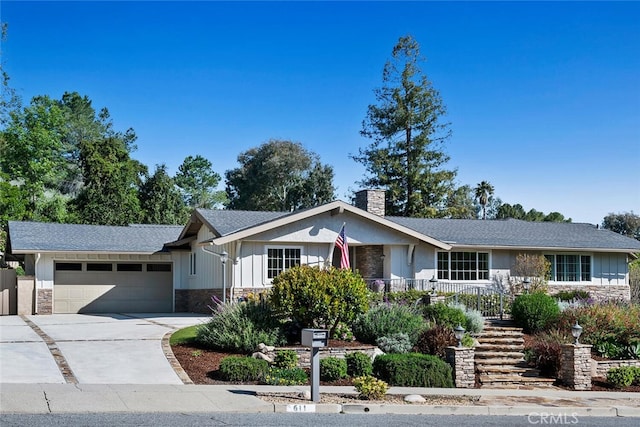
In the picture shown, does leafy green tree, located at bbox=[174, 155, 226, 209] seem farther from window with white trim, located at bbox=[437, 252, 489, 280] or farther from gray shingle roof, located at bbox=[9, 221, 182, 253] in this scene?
window with white trim, located at bbox=[437, 252, 489, 280]

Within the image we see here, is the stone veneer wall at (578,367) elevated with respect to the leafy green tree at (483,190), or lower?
lower

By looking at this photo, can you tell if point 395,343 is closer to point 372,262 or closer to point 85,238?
point 372,262

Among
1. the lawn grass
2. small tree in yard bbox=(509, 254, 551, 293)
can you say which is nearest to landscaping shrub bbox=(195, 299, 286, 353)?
the lawn grass

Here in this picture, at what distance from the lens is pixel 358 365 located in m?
16.7

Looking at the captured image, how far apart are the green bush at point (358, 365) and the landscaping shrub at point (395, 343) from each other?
1.22 metres

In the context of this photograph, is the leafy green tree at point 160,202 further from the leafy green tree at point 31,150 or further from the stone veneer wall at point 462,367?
the stone veneer wall at point 462,367

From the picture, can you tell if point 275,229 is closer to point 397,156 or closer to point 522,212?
point 397,156

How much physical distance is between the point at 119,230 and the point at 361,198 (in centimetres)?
1027

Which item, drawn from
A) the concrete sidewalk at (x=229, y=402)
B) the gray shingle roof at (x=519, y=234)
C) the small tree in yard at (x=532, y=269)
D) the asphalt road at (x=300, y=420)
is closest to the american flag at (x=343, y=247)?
the gray shingle roof at (x=519, y=234)

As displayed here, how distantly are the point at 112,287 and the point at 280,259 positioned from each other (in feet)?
26.6

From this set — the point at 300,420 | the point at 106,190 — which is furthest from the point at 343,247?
the point at 106,190

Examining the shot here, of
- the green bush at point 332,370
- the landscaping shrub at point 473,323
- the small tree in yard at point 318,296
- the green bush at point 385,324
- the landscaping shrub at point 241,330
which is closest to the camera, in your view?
the green bush at point 332,370

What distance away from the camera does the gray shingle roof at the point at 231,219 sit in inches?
993

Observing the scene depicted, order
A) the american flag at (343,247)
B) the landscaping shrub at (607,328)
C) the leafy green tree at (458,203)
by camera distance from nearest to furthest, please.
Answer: the landscaping shrub at (607,328) → the american flag at (343,247) → the leafy green tree at (458,203)
